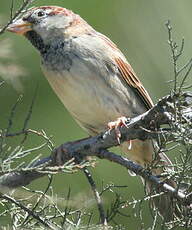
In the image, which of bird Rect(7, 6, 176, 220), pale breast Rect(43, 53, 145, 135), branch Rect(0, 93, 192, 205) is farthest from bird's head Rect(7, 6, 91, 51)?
branch Rect(0, 93, 192, 205)

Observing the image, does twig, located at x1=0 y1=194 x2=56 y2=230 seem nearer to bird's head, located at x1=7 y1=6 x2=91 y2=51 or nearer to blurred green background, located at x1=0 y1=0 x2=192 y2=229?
blurred green background, located at x1=0 y1=0 x2=192 y2=229

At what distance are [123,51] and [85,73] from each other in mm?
1535

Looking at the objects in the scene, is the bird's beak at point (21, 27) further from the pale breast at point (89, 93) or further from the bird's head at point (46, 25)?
the pale breast at point (89, 93)

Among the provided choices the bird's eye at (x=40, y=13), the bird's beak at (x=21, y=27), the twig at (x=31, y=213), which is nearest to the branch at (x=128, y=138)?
the twig at (x=31, y=213)

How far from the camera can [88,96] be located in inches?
172

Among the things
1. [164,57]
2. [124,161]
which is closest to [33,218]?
[124,161]

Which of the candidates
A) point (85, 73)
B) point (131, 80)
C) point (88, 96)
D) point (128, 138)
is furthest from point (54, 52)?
point (128, 138)

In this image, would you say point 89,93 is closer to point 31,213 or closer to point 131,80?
point 131,80

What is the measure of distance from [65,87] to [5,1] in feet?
3.73

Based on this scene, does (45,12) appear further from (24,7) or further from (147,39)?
(24,7)

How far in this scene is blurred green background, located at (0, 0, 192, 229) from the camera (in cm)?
498

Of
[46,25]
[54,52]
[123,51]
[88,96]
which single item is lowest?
[123,51]

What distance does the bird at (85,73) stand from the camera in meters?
4.38

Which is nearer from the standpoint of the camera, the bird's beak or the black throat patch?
the black throat patch
